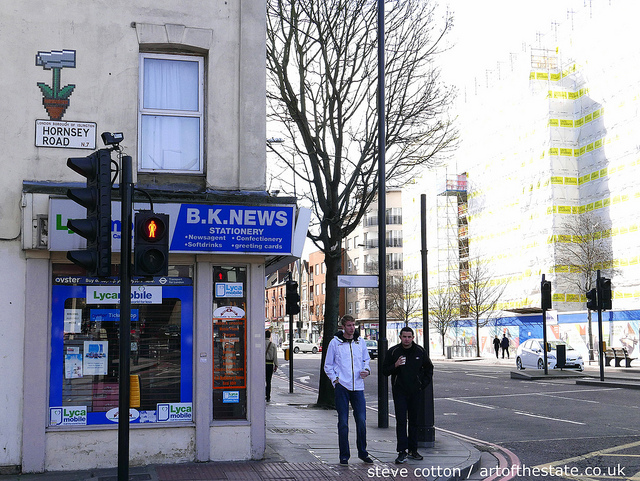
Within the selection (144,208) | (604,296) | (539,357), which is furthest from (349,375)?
(539,357)

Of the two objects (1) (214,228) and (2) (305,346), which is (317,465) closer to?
(1) (214,228)

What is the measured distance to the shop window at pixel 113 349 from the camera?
9320 millimetres

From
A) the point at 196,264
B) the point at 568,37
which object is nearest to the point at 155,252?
the point at 196,264

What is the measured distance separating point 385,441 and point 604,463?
11.1 feet

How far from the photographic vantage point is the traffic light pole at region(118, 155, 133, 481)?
693cm

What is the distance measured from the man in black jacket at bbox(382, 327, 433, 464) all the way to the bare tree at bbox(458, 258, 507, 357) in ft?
153

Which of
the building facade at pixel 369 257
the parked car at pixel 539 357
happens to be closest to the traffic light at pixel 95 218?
the parked car at pixel 539 357

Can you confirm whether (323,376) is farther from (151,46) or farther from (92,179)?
(92,179)

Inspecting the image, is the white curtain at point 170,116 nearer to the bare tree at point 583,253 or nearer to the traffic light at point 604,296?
the traffic light at point 604,296

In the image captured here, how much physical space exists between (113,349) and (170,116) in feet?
10.5

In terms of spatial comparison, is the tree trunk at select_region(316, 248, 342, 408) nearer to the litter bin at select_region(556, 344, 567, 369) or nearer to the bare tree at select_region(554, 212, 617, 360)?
the litter bin at select_region(556, 344, 567, 369)

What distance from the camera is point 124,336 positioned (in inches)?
277

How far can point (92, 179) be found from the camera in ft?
23.4

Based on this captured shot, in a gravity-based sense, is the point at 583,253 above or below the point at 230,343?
above
